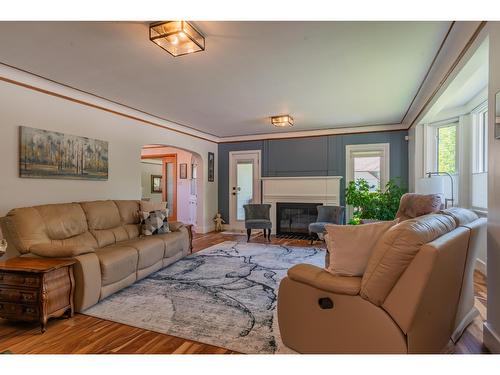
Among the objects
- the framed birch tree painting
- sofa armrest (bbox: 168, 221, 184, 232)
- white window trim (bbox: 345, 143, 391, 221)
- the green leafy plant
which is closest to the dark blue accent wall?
white window trim (bbox: 345, 143, 391, 221)

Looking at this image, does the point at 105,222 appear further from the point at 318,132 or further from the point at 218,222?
the point at 318,132

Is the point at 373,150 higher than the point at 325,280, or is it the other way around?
the point at 373,150

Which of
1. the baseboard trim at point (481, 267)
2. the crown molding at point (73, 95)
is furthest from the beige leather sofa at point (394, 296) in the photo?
the crown molding at point (73, 95)

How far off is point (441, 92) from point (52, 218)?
459 centimetres

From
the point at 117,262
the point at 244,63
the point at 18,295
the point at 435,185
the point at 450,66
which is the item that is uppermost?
the point at 244,63

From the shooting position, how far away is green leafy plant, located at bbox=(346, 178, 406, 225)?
518 cm

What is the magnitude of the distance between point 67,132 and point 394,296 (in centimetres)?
414

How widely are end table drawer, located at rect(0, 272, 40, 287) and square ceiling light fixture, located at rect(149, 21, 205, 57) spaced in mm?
2201

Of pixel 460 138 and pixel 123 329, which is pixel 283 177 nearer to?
pixel 460 138

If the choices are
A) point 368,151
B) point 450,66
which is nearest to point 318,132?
point 368,151

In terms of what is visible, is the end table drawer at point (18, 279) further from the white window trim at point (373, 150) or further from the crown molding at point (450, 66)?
the white window trim at point (373, 150)

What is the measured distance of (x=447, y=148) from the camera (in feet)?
15.3
